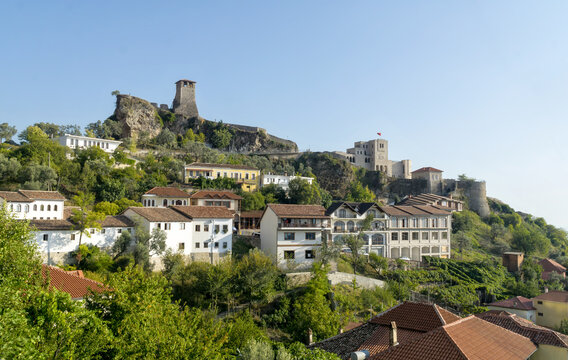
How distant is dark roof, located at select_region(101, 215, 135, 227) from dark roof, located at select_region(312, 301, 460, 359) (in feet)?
84.4

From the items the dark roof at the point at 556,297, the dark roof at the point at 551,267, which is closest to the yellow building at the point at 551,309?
the dark roof at the point at 556,297

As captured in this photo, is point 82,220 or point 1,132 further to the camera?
point 1,132

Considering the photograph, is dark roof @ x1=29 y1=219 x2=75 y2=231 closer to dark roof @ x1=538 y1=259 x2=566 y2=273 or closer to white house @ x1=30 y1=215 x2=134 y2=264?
white house @ x1=30 y1=215 x2=134 y2=264

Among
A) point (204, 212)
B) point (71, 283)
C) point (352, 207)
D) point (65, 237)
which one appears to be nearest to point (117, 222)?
point (65, 237)

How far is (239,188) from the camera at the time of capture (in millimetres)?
69625

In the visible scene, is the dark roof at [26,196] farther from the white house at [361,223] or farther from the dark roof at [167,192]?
the white house at [361,223]

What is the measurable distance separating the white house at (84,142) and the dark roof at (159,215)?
104ft

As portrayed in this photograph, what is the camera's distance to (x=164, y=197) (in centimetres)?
5734

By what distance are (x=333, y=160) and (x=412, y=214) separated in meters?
37.5

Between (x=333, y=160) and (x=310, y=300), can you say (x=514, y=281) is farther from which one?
(x=333, y=160)

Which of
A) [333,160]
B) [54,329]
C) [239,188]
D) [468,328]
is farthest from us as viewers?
[333,160]

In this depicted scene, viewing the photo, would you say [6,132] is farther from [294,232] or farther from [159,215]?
[294,232]

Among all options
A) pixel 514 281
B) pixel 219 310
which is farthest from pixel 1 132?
pixel 514 281

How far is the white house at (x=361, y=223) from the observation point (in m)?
51.2
